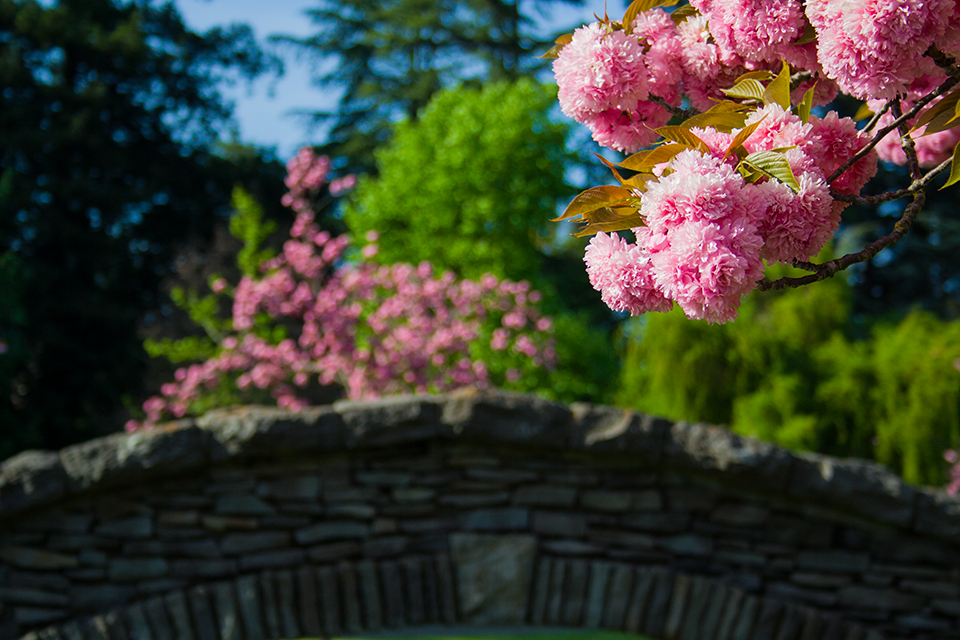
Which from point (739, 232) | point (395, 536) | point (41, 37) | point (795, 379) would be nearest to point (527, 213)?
point (795, 379)

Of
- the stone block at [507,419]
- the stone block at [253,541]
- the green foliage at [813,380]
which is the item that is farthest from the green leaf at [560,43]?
the green foliage at [813,380]

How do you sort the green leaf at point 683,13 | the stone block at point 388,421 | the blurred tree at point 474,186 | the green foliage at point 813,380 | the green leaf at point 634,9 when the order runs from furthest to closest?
the blurred tree at point 474,186 < the green foliage at point 813,380 < the stone block at point 388,421 < the green leaf at point 683,13 < the green leaf at point 634,9

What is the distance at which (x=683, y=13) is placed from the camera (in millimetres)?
1796

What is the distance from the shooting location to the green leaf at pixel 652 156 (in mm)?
1427

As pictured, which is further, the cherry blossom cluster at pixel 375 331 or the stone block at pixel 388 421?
the cherry blossom cluster at pixel 375 331

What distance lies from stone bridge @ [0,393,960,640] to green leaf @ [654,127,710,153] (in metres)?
2.54

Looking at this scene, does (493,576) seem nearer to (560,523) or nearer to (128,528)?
(560,523)

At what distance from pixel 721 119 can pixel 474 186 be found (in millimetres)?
12644

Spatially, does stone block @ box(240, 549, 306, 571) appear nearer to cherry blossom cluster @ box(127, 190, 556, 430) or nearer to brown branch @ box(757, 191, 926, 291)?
brown branch @ box(757, 191, 926, 291)

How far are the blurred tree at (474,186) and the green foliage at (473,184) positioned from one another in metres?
0.02

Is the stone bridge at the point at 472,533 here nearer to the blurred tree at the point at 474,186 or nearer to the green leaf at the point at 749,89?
the green leaf at the point at 749,89

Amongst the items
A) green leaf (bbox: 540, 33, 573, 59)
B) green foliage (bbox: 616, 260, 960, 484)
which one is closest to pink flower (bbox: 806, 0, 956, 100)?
green leaf (bbox: 540, 33, 573, 59)

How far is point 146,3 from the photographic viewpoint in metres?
16.7

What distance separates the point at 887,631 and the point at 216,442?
314 cm
